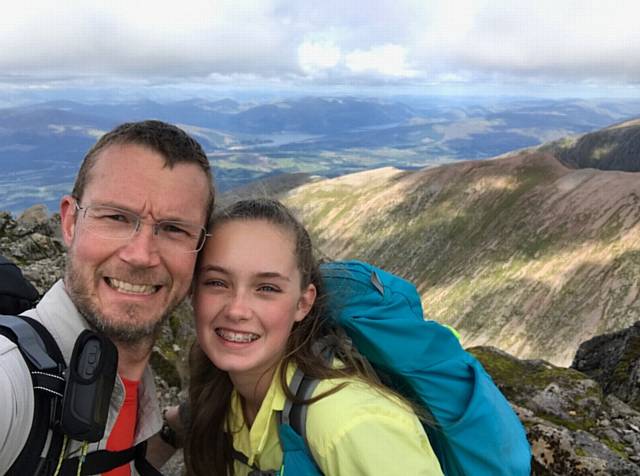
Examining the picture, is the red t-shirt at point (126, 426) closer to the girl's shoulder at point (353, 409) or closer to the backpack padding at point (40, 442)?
the backpack padding at point (40, 442)

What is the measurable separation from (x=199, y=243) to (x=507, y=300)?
8935 cm

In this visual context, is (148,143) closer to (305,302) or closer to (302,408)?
(305,302)

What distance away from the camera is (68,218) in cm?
444

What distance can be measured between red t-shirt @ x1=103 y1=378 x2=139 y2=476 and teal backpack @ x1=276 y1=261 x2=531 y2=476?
4.48 feet

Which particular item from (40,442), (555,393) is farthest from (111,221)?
(555,393)

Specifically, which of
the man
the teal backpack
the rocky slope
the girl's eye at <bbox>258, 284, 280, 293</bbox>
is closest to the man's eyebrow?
the man

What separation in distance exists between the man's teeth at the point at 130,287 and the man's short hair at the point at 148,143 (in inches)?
33.6

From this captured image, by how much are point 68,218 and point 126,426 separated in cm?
193

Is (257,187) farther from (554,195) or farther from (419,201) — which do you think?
(419,201)

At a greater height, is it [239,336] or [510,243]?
[239,336]

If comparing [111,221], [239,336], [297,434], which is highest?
[111,221]

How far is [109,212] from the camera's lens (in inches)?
167

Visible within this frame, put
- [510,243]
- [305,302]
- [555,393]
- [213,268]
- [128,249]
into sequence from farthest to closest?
[510,243] → [555,393] → [305,302] → [213,268] → [128,249]

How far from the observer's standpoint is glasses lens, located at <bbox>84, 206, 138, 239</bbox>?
4203mm
